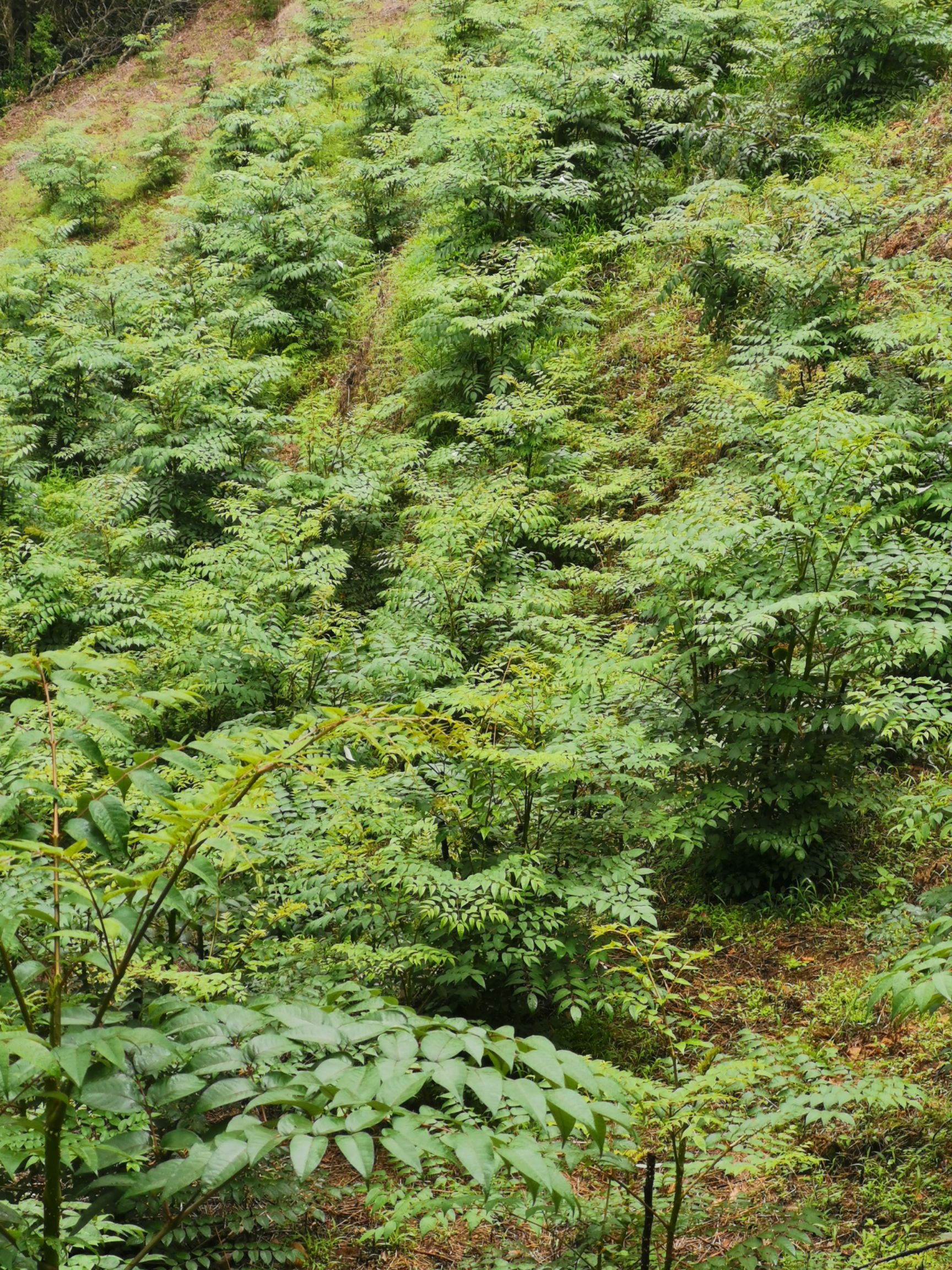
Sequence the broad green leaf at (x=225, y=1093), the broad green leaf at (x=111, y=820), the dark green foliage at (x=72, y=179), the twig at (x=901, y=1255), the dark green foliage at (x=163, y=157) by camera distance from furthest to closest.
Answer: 1. the dark green foliage at (x=163, y=157)
2. the dark green foliage at (x=72, y=179)
3. the twig at (x=901, y=1255)
4. the broad green leaf at (x=111, y=820)
5. the broad green leaf at (x=225, y=1093)

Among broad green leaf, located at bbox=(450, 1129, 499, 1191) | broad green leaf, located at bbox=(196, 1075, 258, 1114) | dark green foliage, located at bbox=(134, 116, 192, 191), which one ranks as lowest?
broad green leaf, located at bbox=(450, 1129, 499, 1191)

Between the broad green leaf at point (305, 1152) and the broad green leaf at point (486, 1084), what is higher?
the broad green leaf at point (305, 1152)

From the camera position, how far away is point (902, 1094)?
234 cm

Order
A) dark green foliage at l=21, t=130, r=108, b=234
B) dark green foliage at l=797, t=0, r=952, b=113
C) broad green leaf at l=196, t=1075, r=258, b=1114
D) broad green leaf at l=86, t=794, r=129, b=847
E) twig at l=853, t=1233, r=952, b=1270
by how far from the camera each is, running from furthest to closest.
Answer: dark green foliage at l=21, t=130, r=108, b=234 < dark green foliage at l=797, t=0, r=952, b=113 < twig at l=853, t=1233, r=952, b=1270 < broad green leaf at l=86, t=794, r=129, b=847 < broad green leaf at l=196, t=1075, r=258, b=1114

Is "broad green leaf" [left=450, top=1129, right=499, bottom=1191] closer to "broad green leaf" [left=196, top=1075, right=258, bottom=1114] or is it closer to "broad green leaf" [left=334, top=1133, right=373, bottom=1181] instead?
"broad green leaf" [left=334, top=1133, right=373, bottom=1181]

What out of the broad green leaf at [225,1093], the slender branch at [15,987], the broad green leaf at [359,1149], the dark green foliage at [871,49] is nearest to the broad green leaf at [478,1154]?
the broad green leaf at [359,1149]

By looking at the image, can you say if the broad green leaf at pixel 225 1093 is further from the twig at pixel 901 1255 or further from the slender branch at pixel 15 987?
the twig at pixel 901 1255

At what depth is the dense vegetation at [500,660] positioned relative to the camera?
1517mm

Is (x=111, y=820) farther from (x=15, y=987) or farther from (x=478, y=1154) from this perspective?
(x=478, y=1154)

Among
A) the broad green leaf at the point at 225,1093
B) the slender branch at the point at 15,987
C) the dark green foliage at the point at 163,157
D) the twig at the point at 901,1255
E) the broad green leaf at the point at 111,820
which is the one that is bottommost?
the twig at the point at 901,1255

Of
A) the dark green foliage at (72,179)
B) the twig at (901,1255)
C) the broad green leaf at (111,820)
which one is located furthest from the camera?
the dark green foliage at (72,179)

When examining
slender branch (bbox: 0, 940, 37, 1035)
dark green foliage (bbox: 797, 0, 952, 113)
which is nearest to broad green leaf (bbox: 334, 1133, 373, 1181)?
slender branch (bbox: 0, 940, 37, 1035)

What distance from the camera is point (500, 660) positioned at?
14.4ft

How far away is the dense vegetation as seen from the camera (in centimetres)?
152
